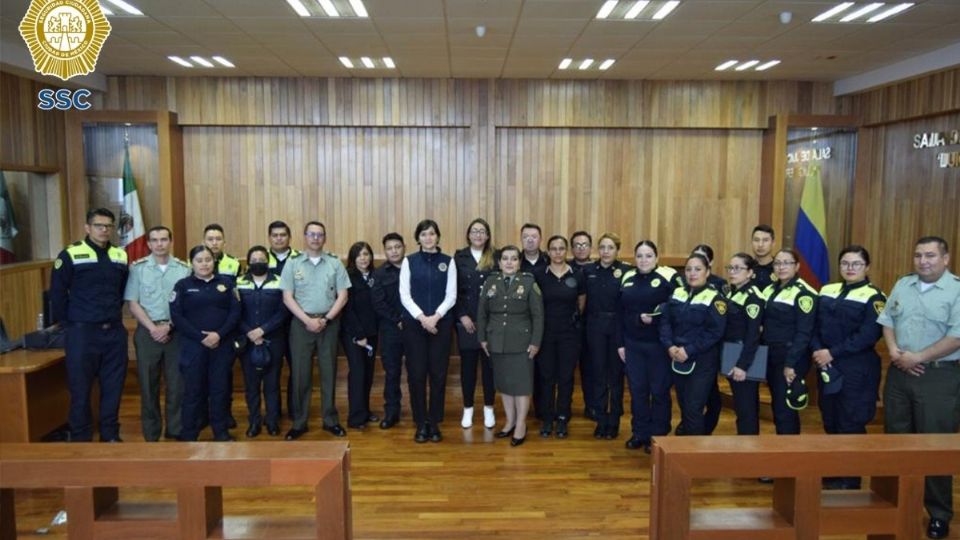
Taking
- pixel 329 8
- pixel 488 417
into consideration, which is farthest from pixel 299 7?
pixel 488 417

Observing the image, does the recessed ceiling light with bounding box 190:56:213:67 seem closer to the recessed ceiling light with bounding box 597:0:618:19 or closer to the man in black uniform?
the man in black uniform

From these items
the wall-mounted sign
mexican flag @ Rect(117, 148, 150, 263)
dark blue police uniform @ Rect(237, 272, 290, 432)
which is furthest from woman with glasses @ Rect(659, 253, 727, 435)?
mexican flag @ Rect(117, 148, 150, 263)

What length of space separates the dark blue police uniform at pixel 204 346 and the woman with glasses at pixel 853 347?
13.1ft

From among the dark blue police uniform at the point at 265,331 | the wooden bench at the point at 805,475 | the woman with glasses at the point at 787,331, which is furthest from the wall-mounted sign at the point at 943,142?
the dark blue police uniform at the point at 265,331

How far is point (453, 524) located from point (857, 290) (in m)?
2.77

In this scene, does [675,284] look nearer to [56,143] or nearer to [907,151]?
[907,151]

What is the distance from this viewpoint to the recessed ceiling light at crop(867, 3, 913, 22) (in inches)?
206

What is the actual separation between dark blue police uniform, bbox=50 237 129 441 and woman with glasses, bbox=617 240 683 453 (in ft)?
12.1

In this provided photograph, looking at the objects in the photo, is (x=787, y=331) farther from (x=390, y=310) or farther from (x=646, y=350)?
(x=390, y=310)

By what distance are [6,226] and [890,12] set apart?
27.9ft

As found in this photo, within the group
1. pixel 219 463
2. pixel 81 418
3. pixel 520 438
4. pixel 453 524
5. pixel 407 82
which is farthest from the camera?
pixel 407 82

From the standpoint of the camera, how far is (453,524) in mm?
3938

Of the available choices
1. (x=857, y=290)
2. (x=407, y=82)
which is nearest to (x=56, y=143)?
(x=407, y=82)

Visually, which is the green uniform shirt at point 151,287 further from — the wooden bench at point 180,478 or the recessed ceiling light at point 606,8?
the recessed ceiling light at point 606,8
